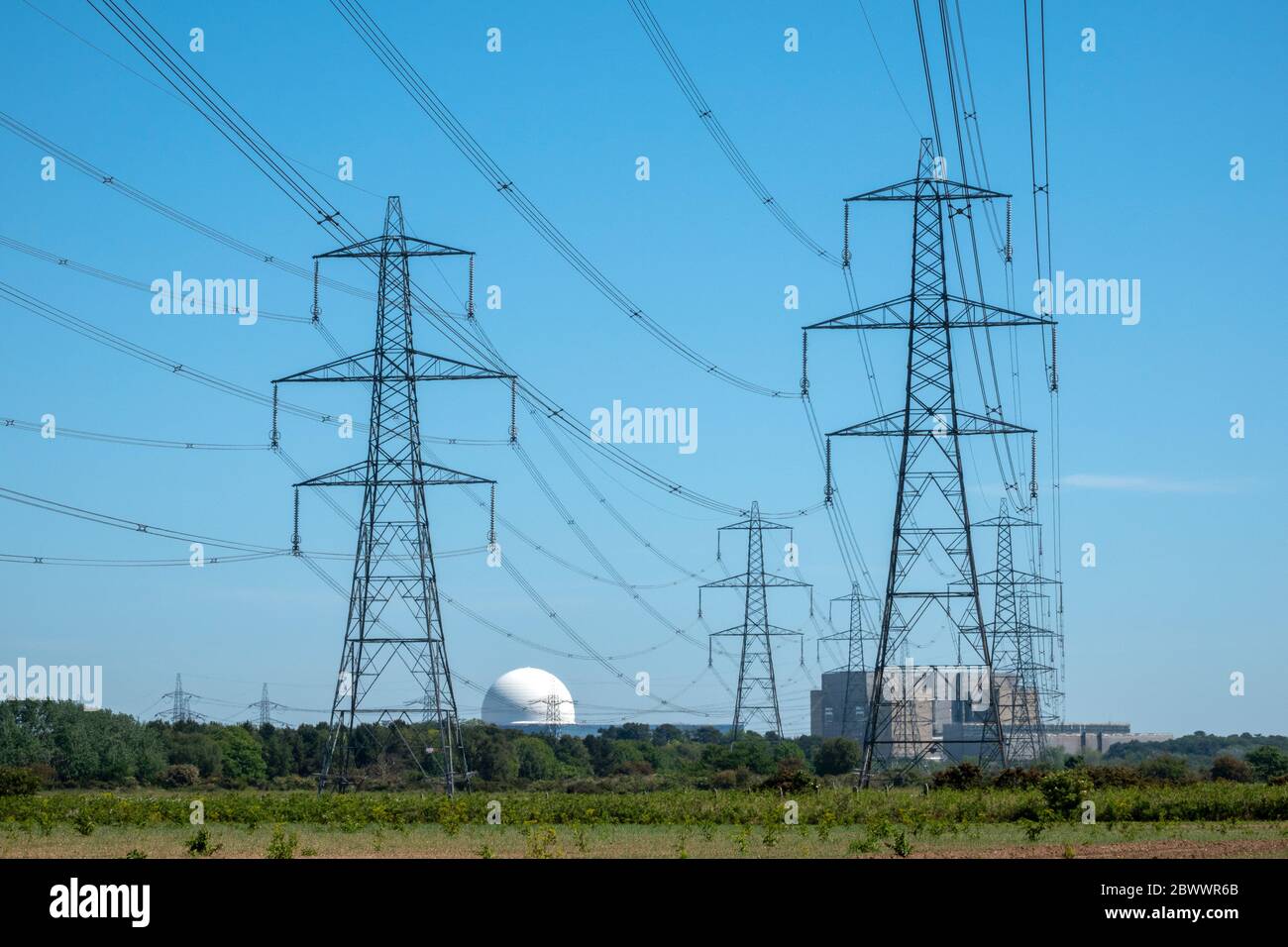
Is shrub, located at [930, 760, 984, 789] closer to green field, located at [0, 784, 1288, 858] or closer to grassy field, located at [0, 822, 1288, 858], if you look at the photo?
green field, located at [0, 784, 1288, 858]

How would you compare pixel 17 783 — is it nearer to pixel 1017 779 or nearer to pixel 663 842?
pixel 663 842

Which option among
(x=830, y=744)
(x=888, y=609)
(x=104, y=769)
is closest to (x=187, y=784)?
(x=104, y=769)

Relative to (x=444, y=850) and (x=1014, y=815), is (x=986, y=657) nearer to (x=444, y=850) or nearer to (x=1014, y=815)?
(x=1014, y=815)

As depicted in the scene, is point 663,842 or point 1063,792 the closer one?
point 663,842

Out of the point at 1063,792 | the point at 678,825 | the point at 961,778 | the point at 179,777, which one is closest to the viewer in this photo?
the point at 1063,792

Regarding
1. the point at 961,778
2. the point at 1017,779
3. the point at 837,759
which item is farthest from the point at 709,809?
the point at 837,759

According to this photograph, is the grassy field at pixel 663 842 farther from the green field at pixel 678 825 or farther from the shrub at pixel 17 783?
the shrub at pixel 17 783

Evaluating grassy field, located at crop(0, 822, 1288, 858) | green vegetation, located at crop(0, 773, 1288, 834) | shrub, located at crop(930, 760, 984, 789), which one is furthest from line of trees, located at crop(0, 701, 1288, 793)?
grassy field, located at crop(0, 822, 1288, 858)
